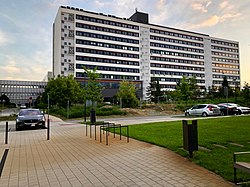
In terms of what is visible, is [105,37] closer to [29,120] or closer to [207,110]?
[207,110]

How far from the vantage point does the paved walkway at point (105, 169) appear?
4883mm

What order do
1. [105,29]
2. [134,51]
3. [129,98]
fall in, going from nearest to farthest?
[129,98] < [105,29] < [134,51]

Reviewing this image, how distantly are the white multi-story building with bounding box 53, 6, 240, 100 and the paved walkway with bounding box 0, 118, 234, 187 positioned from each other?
61403 millimetres

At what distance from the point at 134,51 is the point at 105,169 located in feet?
259

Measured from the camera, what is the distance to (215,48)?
105 meters

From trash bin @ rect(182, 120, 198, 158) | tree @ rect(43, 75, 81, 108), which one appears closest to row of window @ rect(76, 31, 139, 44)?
tree @ rect(43, 75, 81, 108)

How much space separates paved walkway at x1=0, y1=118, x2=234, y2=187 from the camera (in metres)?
4.88

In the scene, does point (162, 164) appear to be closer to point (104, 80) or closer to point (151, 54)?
point (104, 80)

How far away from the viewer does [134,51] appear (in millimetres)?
82750

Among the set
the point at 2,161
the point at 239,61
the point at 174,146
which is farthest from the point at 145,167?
the point at 239,61

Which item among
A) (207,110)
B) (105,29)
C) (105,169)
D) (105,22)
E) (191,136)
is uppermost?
(105,22)

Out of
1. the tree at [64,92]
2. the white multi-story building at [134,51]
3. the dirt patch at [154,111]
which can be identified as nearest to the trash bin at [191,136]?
the dirt patch at [154,111]

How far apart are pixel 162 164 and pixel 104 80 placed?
2704 inches

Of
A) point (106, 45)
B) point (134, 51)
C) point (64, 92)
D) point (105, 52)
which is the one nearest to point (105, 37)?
point (106, 45)
